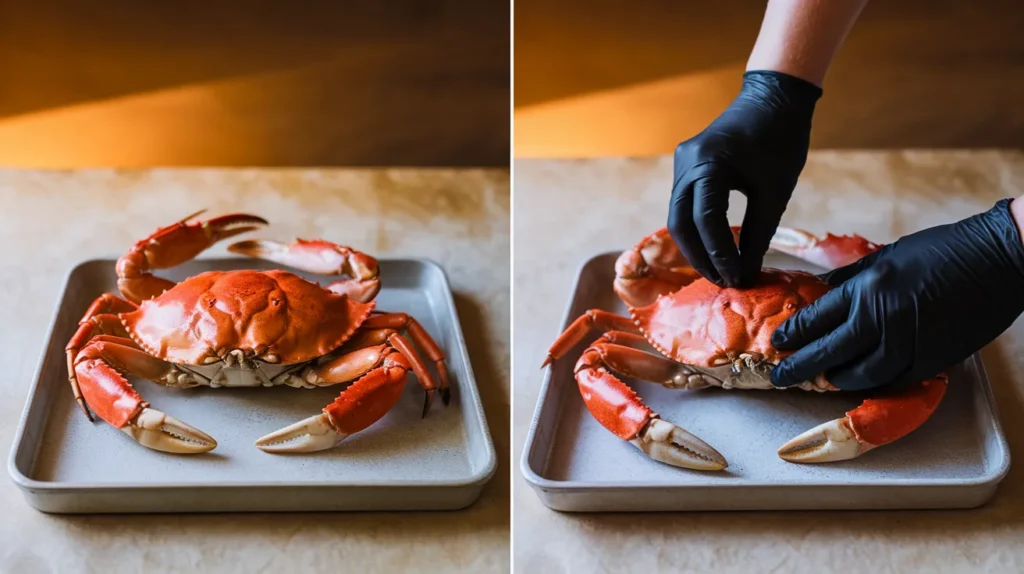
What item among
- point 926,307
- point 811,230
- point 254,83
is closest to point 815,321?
point 926,307

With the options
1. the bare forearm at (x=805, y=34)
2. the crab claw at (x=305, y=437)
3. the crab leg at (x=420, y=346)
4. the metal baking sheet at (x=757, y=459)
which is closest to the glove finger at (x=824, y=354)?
the metal baking sheet at (x=757, y=459)

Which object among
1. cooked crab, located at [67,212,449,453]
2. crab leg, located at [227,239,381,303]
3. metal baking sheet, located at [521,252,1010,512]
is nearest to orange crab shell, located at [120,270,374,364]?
cooked crab, located at [67,212,449,453]

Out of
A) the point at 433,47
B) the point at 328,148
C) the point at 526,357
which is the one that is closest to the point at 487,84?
the point at 433,47

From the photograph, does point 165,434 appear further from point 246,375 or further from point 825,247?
point 825,247

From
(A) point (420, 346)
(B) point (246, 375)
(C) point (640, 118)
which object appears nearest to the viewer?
(B) point (246, 375)

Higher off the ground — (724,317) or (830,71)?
(830,71)

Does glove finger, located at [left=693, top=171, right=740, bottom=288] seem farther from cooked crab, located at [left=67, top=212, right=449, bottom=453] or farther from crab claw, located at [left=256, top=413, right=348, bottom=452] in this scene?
crab claw, located at [left=256, top=413, right=348, bottom=452]
